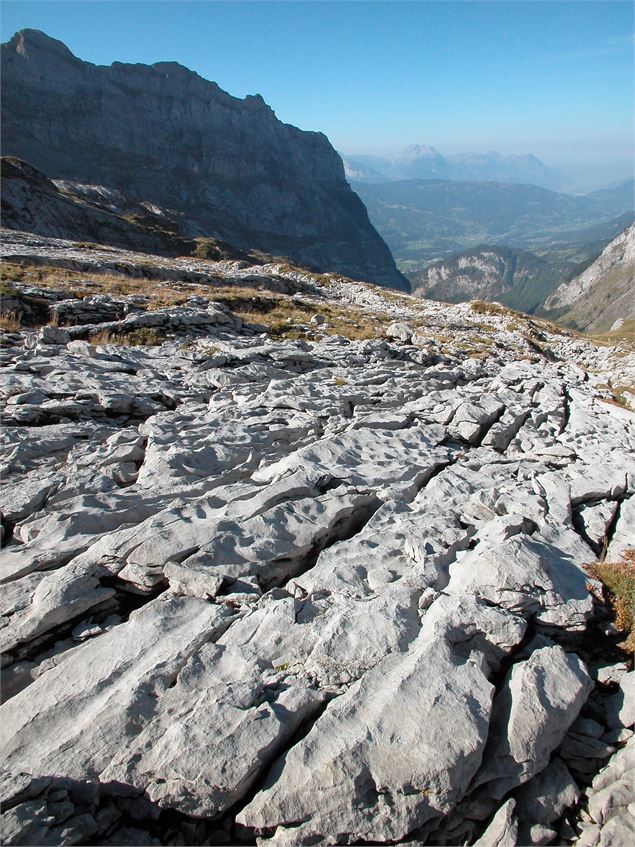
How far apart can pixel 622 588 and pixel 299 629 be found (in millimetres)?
7091

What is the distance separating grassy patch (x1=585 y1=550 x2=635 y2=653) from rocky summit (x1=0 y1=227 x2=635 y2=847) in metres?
0.25

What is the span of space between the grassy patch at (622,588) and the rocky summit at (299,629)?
0.25 metres

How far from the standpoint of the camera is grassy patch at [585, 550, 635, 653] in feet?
30.6

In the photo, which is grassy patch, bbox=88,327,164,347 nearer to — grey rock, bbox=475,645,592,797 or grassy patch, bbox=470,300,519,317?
grey rock, bbox=475,645,592,797

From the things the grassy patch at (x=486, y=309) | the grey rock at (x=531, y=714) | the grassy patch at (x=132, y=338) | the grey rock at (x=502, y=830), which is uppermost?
the grassy patch at (x=132, y=338)

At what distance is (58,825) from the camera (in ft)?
19.6

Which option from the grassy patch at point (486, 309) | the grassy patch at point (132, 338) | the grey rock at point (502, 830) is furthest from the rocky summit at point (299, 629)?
the grassy patch at point (486, 309)

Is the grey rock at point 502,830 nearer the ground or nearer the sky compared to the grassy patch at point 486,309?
nearer the sky

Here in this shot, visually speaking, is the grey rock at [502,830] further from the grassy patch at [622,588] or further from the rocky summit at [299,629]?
the grassy patch at [622,588]

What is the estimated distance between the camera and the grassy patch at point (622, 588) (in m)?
9.33

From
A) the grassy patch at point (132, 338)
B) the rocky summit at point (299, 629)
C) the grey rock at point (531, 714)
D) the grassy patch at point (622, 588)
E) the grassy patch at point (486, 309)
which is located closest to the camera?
the rocky summit at point (299, 629)

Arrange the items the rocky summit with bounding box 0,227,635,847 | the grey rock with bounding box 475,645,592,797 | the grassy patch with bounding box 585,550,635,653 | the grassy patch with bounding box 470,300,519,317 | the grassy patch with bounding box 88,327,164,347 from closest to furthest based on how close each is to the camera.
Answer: the rocky summit with bounding box 0,227,635,847 → the grey rock with bounding box 475,645,592,797 → the grassy patch with bounding box 585,550,635,653 → the grassy patch with bounding box 88,327,164,347 → the grassy patch with bounding box 470,300,519,317

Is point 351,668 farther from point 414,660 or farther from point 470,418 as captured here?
point 470,418

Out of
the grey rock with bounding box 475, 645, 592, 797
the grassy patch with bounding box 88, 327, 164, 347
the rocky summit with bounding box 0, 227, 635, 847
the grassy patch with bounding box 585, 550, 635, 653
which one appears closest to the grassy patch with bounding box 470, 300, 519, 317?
the grassy patch with bounding box 88, 327, 164, 347
